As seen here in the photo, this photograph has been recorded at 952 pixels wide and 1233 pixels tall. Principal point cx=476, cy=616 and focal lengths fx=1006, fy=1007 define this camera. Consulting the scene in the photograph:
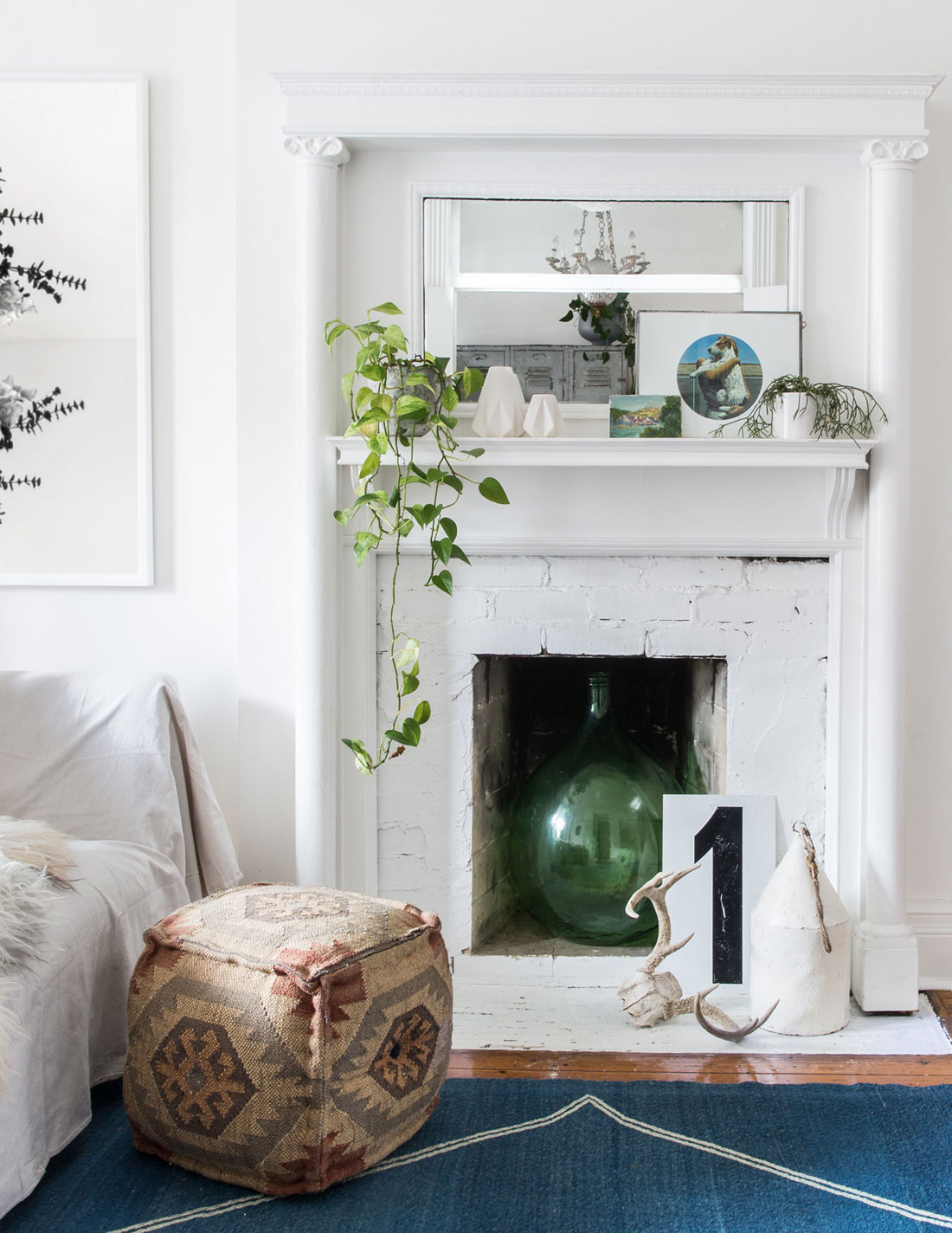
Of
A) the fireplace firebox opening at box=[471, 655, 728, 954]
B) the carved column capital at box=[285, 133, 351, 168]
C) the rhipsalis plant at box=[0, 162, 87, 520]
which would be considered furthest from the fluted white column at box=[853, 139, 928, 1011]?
the rhipsalis plant at box=[0, 162, 87, 520]

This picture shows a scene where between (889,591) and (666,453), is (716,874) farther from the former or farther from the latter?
(666,453)

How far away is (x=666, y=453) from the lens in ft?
6.80

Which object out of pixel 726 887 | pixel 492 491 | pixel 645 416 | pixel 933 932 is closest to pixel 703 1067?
pixel 726 887

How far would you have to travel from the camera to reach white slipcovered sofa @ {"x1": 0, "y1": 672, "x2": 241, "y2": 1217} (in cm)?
165

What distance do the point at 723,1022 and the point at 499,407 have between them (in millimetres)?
1323

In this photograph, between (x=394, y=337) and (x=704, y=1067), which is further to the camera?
(x=394, y=337)

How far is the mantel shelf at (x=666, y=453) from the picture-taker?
2.05 meters

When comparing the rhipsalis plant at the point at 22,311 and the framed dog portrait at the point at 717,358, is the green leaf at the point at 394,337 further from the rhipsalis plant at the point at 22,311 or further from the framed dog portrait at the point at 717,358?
the rhipsalis plant at the point at 22,311

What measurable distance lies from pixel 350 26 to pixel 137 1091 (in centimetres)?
209

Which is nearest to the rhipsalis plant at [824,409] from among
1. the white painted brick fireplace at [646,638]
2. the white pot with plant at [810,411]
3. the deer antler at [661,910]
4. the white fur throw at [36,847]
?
the white pot with plant at [810,411]

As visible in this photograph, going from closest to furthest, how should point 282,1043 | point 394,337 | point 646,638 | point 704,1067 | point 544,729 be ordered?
point 282,1043
point 704,1067
point 394,337
point 646,638
point 544,729

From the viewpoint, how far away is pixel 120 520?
238 cm

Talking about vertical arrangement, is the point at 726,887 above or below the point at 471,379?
below

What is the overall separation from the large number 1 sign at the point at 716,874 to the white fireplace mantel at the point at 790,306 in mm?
177
